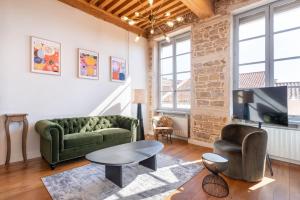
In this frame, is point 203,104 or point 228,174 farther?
point 203,104

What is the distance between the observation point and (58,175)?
2.62 m

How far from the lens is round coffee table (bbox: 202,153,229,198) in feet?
6.99

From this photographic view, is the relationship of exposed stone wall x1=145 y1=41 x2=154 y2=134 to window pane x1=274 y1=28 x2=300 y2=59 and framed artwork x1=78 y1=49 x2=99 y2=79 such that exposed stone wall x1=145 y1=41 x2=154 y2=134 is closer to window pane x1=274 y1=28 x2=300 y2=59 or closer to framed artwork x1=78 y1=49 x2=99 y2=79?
framed artwork x1=78 y1=49 x2=99 y2=79

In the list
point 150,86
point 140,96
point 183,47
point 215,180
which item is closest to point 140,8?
point 183,47

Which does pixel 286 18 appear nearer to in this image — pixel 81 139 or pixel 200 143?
pixel 200 143

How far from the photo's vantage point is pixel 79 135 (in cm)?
326

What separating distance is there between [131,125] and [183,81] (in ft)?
7.08

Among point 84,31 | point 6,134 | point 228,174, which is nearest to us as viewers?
point 228,174

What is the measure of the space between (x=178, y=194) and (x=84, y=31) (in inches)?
159

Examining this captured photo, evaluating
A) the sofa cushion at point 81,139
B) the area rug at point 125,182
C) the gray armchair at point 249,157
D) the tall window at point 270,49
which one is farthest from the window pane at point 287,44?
the sofa cushion at point 81,139

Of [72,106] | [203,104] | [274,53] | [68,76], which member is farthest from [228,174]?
[68,76]

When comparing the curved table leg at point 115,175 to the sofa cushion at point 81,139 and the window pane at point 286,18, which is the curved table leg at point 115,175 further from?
the window pane at point 286,18

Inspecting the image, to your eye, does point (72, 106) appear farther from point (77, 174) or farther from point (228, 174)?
point (228, 174)

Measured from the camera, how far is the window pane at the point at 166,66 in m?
5.41
